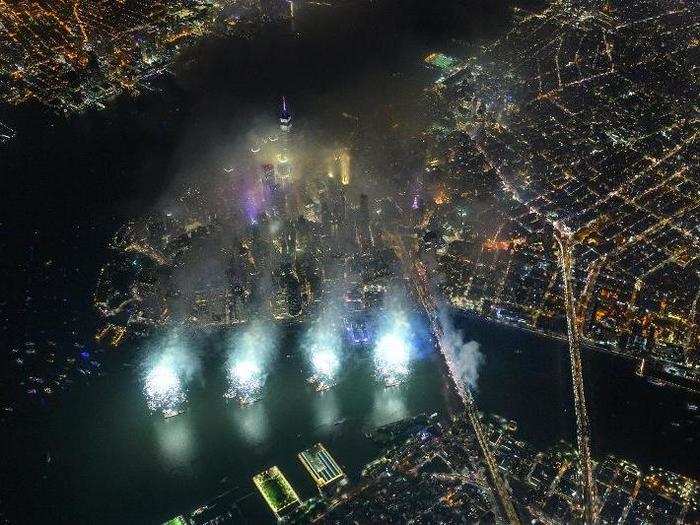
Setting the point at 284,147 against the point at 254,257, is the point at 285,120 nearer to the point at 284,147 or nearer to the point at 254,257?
the point at 284,147

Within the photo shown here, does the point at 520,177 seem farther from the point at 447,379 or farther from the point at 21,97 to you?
the point at 21,97

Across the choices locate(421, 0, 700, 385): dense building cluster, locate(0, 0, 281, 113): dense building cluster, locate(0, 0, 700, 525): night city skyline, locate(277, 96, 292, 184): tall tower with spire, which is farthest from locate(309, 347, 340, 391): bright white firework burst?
locate(0, 0, 281, 113): dense building cluster

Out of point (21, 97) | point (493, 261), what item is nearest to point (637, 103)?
point (493, 261)

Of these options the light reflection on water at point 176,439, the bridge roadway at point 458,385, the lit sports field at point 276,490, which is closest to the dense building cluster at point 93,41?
the bridge roadway at point 458,385

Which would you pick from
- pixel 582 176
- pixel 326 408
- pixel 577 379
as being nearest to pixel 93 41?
pixel 326 408

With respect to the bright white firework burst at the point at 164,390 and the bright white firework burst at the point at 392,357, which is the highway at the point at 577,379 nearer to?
the bright white firework burst at the point at 392,357

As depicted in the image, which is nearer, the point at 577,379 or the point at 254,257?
the point at 577,379
